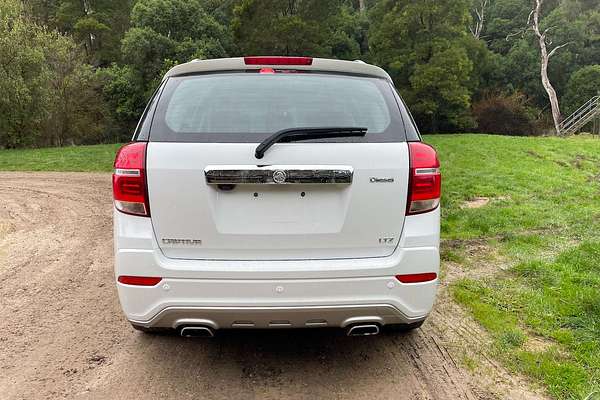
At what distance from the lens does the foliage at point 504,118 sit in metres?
34.0

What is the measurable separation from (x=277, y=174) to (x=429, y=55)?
29700mm

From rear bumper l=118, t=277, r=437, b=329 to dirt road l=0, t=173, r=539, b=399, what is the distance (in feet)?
1.56

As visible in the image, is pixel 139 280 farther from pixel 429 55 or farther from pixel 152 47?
pixel 429 55

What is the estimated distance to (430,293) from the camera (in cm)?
280

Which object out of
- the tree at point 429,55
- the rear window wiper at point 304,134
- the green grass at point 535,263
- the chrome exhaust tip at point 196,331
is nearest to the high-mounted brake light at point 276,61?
the rear window wiper at point 304,134

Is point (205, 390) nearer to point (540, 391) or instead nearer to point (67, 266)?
point (540, 391)

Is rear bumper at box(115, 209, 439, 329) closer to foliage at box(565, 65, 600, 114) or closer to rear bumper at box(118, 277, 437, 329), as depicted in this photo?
rear bumper at box(118, 277, 437, 329)

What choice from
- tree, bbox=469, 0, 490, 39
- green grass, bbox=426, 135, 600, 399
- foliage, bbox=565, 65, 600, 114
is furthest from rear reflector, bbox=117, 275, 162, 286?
tree, bbox=469, 0, 490, 39

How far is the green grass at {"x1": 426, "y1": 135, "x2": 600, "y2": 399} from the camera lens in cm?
316

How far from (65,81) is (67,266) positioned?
2403 cm

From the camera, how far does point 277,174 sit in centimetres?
257

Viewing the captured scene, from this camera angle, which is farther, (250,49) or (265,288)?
(250,49)

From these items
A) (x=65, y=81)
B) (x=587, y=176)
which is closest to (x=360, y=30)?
(x=65, y=81)

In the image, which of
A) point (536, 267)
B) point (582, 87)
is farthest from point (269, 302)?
point (582, 87)
